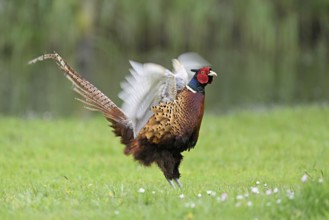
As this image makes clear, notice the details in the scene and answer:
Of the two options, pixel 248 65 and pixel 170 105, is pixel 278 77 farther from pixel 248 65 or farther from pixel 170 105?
pixel 170 105

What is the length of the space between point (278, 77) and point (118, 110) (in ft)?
55.7

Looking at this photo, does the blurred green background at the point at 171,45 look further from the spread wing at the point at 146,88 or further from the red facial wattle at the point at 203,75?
the red facial wattle at the point at 203,75

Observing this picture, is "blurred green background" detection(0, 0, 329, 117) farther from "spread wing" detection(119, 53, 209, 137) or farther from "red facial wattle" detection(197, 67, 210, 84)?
"red facial wattle" detection(197, 67, 210, 84)

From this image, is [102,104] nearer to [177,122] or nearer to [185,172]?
[177,122]

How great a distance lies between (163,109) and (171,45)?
1840cm

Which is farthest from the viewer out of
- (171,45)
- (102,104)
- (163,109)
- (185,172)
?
(171,45)

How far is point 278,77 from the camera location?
79.4ft

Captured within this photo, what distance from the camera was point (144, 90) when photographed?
719 centimetres

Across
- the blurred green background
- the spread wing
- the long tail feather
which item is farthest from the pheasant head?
the blurred green background

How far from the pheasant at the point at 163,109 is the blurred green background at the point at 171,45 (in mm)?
8871

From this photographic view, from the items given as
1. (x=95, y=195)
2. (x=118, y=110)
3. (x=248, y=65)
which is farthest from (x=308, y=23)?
(x=95, y=195)

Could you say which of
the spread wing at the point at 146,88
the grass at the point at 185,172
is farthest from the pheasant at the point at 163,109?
the grass at the point at 185,172

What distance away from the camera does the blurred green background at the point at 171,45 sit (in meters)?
18.1

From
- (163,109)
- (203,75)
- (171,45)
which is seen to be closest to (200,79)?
(203,75)
